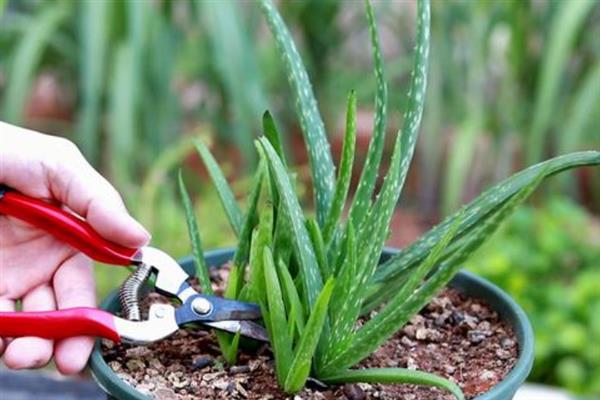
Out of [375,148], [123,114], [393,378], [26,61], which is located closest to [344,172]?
[375,148]

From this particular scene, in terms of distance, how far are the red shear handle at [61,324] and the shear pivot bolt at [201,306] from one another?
5cm

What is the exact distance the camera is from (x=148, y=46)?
180 cm

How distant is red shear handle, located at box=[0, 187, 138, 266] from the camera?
2.31 ft

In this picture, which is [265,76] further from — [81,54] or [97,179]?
[97,179]

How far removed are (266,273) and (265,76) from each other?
154 centimetres

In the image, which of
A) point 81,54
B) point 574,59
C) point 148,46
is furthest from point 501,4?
point 81,54

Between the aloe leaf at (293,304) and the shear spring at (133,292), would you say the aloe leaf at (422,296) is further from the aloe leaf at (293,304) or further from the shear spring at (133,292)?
the shear spring at (133,292)

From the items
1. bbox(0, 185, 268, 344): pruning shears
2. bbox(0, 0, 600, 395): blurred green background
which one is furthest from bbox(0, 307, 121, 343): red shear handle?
bbox(0, 0, 600, 395): blurred green background

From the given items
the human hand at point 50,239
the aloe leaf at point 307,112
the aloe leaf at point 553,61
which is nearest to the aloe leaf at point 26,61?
the aloe leaf at point 553,61

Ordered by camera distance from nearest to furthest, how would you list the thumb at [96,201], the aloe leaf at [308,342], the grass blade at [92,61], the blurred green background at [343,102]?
1. the aloe leaf at [308,342]
2. the thumb at [96,201]
3. the blurred green background at [343,102]
4. the grass blade at [92,61]

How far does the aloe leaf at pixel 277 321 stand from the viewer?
616 millimetres

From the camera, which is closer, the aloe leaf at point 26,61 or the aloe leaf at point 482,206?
the aloe leaf at point 482,206

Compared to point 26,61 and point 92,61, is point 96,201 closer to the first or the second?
point 92,61

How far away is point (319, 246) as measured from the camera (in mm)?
668
